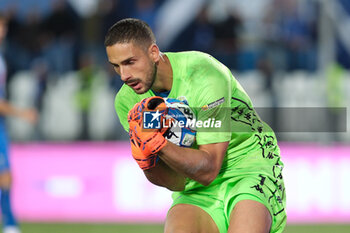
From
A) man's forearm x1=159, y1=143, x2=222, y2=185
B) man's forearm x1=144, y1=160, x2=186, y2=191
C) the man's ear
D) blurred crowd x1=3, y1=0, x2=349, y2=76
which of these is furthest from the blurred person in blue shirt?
man's forearm x1=159, y1=143, x2=222, y2=185

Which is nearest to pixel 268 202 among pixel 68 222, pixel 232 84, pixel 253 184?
pixel 253 184

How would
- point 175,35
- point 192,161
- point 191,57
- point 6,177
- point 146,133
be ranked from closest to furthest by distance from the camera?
point 146,133 → point 192,161 → point 191,57 → point 6,177 → point 175,35

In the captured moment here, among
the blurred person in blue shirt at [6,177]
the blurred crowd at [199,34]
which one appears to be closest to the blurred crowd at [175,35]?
the blurred crowd at [199,34]

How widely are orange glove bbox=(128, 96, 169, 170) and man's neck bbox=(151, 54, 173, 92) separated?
0.40 metres

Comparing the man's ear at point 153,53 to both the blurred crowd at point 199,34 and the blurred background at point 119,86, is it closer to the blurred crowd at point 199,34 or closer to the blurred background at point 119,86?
the blurred background at point 119,86

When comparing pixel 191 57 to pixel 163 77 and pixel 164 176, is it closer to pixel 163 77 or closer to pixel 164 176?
pixel 163 77

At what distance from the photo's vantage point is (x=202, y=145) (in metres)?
3.98

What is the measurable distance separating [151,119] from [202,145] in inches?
19.6

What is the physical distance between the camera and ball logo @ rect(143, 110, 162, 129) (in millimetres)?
3602

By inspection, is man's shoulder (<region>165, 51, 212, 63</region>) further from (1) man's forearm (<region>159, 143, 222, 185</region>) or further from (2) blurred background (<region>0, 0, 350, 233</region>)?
(2) blurred background (<region>0, 0, 350, 233</region>)

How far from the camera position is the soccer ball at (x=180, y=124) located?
12.9 ft

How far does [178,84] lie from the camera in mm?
4105

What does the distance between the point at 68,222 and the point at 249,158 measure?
589 centimetres

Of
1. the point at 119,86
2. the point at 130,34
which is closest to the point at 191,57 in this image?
the point at 130,34
